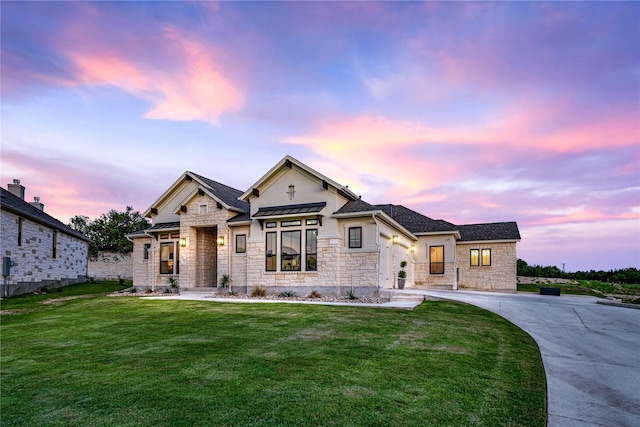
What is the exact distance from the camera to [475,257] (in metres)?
23.9

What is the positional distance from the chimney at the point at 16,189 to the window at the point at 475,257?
3258cm

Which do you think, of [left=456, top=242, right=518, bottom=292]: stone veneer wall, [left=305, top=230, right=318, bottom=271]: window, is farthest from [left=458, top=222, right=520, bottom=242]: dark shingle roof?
[left=305, top=230, right=318, bottom=271]: window

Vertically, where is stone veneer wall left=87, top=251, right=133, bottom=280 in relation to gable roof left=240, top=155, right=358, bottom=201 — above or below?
below

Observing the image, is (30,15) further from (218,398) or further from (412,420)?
(412,420)

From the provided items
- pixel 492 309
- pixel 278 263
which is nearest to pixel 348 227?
pixel 278 263

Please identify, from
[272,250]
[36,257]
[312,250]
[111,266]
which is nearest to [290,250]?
[272,250]

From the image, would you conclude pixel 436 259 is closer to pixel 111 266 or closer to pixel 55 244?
pixel 55 244

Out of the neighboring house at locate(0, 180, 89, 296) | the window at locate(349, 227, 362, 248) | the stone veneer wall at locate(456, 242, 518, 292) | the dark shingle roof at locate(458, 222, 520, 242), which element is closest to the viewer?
the window at locate(349, 227, 362, 248)

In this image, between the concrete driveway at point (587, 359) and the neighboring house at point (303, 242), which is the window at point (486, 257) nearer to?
the neighboring house at point (303, 242)

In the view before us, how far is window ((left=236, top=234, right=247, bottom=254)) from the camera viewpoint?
19.6 metres

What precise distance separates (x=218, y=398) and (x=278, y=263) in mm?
13905

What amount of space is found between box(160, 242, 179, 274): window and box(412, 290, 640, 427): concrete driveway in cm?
1756

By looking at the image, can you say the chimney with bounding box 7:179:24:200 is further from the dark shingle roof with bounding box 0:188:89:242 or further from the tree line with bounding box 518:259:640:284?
the tree line with bounding box 518:259:640:284

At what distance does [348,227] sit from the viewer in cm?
1720
